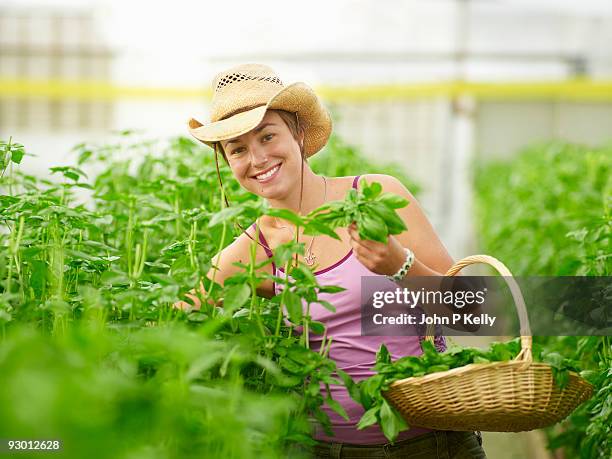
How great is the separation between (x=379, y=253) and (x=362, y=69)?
12445 millimetres

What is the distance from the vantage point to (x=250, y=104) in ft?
6.96

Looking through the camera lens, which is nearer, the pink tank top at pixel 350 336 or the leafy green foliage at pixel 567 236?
the pink tank top at pixel 350 336

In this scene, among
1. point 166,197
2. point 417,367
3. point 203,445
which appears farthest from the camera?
point 166,197

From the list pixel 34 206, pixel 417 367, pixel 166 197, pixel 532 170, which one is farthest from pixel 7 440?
pixel 532 170

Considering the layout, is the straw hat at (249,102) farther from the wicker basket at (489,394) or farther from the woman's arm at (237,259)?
the wicker basket at (489,394)

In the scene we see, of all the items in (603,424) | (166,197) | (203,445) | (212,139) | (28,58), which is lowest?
(603,424)

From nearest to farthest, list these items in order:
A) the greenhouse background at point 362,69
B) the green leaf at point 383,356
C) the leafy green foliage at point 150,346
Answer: the leafy green foliage at point 150,346 → the green leaf at point 383,356 → the greenhouse background at point 362,69

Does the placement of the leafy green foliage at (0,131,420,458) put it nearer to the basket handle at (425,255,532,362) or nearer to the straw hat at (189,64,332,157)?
the straw hat at (189,64,332,157)

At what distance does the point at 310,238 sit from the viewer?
2.20 m

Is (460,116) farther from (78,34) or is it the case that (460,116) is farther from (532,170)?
(532,170)

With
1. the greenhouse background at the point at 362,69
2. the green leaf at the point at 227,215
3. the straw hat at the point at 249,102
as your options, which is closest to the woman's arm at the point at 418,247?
the straw hat at the point at 249,102

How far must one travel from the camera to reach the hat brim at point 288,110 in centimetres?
205

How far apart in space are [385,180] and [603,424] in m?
0.72

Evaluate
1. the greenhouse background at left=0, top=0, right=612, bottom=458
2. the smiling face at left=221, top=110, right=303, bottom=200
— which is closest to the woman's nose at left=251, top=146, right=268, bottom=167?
the smiling face at left=221, top=110, right=303, bottom=200
